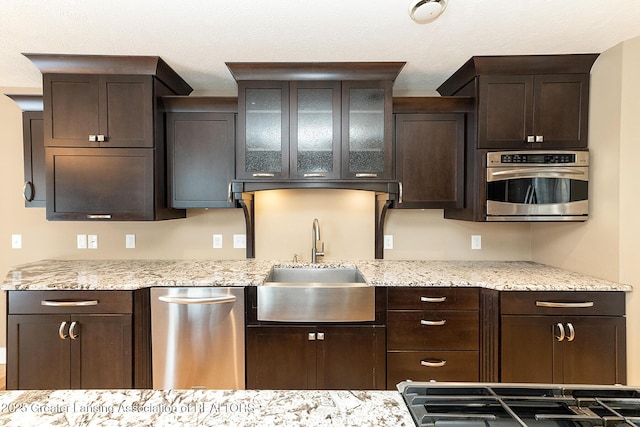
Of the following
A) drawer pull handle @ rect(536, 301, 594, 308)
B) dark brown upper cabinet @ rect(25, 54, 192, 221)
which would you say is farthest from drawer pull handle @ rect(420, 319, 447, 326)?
dark brown upper cabinet @ rect(25, 54, 192, 221)

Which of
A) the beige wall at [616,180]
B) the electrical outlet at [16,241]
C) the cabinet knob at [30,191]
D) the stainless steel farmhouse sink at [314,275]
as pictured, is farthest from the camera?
the electrical outlet at [16,241]

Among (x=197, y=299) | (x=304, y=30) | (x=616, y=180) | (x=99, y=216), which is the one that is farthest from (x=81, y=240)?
(x=616, y=180)

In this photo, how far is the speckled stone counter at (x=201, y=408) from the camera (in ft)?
2.34

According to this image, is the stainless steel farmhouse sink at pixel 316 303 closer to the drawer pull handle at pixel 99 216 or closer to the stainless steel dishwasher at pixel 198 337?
the stainless steel dishwasher at pixel 198 337

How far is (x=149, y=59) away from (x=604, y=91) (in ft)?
9.31

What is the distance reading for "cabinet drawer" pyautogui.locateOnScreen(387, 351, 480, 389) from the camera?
2.01 metres

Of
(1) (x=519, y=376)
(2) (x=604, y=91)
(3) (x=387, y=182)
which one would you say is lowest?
(1) (x=519, y=376)

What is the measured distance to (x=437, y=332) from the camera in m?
2.02

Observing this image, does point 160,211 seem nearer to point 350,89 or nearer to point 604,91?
point 350,89

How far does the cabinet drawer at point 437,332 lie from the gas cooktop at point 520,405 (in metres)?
1.18

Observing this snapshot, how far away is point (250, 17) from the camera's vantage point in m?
1.72

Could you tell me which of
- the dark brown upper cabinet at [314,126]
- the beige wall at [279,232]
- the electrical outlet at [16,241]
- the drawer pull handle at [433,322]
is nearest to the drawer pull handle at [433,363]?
the drawer pull handle at [433,322]

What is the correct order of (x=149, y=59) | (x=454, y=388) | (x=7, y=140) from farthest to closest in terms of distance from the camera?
(x=7, y=140) < (x=149, y=59) < (x=454, y=388)

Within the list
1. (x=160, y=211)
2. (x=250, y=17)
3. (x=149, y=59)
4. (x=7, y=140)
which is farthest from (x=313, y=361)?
(x=7, y=140)
